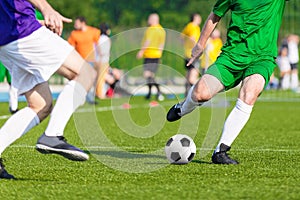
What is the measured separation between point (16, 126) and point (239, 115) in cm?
224

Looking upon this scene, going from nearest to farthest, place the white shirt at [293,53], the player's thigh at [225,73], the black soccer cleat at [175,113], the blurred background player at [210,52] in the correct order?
the player's thigh at [225,73] < the black soccer cleat at [175,113] < the blurred background player at [210,52] < the white shirt at [293,53]

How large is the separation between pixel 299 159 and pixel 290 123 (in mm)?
5995

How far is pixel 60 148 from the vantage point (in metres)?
6.30

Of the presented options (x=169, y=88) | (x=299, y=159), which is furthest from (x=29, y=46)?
(x=169, y=88)

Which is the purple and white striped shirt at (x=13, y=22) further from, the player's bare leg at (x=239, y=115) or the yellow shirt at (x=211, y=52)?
the yellow shirt at (x=211, y=52)

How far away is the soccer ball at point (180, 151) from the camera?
7.56 metres

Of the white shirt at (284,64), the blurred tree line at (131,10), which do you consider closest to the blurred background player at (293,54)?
the white shirt at (284,64)

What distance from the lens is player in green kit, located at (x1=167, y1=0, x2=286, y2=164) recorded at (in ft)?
24.9

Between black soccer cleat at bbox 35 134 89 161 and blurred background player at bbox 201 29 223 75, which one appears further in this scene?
blurred background player at bbox 201 29 223 75

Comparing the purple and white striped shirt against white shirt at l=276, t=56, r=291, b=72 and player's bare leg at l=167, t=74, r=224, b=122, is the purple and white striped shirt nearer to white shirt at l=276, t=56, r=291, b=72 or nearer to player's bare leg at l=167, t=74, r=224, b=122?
player's bare leg at l=167, t=74, r=224, b=122

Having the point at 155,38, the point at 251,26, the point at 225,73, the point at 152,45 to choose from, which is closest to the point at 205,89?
the point at 225,73

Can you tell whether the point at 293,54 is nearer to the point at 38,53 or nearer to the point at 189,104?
the point at 189,104

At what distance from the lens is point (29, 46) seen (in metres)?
6.14

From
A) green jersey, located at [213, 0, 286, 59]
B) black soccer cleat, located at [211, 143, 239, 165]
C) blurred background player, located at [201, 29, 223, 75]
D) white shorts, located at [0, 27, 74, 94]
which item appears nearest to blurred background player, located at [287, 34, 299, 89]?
blurred background player, located at [201, 29, 223, 75]
